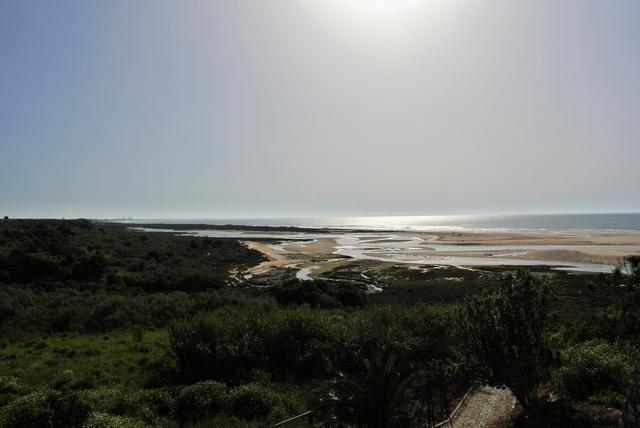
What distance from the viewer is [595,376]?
11.3 meters

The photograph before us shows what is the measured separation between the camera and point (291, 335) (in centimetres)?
1745

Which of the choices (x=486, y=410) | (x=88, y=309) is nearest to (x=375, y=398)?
(x=486, y=410)

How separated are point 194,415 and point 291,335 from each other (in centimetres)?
615

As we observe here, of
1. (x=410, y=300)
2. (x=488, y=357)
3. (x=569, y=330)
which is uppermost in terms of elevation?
(x=488, y=357)

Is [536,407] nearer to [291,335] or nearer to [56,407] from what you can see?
[291,335]

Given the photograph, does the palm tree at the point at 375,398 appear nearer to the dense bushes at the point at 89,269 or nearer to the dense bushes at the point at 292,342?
the dense bushes at the point at 292,342

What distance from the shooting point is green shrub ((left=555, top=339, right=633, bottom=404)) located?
10820 millimetres

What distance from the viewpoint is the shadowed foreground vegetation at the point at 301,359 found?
9695 mm

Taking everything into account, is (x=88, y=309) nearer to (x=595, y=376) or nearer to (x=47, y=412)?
(x=47, y=412)

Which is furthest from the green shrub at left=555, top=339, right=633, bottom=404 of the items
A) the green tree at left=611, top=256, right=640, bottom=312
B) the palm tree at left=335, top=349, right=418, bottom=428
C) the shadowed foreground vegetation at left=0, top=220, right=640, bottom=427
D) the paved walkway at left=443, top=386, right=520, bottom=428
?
the palm tree at left=335, top=349, right=418, bottom=428

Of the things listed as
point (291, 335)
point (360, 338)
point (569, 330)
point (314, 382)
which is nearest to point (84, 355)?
point (291, 335)

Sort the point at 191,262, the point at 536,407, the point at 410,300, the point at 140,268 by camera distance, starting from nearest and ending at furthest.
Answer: the point at 536,407
the point at 410,300
the point at 140,268
the point at 191,262

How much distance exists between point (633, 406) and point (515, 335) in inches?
171

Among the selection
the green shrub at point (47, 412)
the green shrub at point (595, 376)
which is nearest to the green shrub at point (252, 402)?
the green shrub at point (47, 412)
